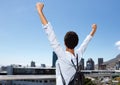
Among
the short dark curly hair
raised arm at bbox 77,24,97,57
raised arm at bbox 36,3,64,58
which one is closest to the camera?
raised arm at bbox 36,3,64,58

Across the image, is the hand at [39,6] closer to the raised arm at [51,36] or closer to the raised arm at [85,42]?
the raised arm at [51,36]

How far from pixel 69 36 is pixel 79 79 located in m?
0.40

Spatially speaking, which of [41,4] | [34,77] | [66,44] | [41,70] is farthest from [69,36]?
[41,70]

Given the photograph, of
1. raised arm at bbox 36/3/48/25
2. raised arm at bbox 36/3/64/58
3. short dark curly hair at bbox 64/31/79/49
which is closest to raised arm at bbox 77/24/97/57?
short dark curly hair at bbox 64/31/79/49

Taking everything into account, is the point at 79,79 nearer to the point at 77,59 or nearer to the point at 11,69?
the point at 77,59

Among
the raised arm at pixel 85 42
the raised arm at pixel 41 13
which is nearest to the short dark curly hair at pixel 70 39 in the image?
the raised arm at pixel 85 42

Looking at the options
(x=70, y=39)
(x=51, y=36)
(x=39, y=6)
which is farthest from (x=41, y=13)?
(x=70, y=39)

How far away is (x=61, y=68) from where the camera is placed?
7.21ft

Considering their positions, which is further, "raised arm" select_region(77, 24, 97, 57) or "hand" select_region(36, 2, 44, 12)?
"raised arm" select_region(77, 24, 97, 57)

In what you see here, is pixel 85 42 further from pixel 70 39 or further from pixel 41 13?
pixel 41 13

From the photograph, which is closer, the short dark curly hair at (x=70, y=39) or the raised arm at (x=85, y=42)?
the short dark curly hair at (x=70, y=39)

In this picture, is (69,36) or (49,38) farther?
(69,36)

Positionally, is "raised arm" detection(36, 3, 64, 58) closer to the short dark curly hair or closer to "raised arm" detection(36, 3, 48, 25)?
"raised arm" detection(36, 3, 48, 25)

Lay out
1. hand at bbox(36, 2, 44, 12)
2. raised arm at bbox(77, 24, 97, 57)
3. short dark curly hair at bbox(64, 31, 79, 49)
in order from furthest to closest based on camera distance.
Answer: raised arm at bbox(77, 24, 97, 57) → short dark curly hair at bbox(64, 31, 79, 49) → hand at bbox(36, 2, 44, 12)
